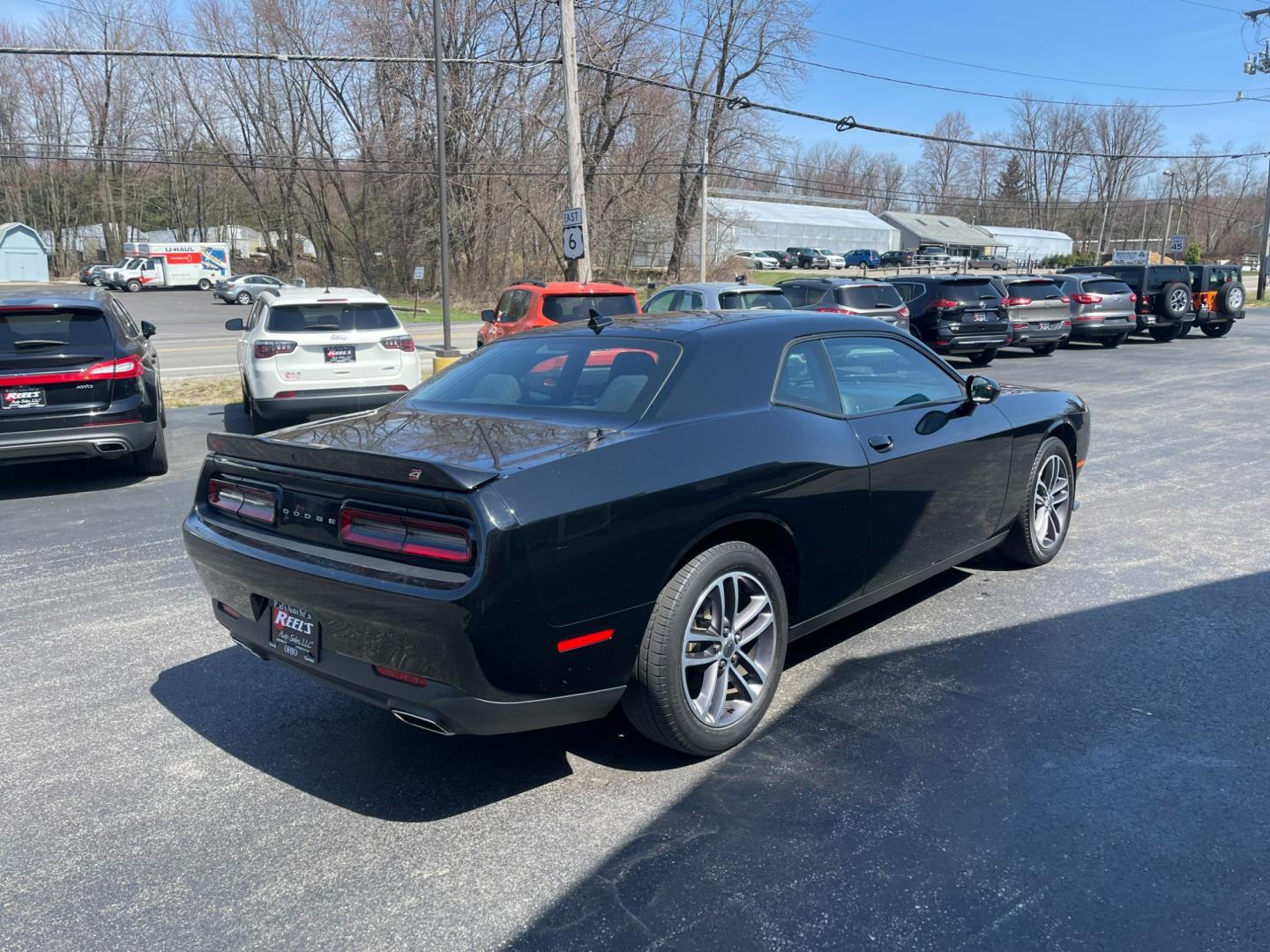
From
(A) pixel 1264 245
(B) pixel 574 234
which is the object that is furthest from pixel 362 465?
(A) pixel 1264 245

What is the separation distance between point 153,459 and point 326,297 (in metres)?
2.86

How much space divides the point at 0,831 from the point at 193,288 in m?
61.6

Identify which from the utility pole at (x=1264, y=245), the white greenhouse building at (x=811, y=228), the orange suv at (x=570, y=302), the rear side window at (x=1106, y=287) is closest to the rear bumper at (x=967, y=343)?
the rear side window at (x=1106, y=287)

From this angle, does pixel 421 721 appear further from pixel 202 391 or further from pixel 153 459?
pixel 202 391

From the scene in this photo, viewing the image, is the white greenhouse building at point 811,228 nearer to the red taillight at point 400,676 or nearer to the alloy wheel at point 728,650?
the alloy wheel at point 728,650

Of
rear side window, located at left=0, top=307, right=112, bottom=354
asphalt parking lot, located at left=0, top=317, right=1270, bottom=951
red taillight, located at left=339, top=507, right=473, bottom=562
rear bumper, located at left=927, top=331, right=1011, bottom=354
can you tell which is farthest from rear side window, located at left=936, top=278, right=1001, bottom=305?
red taillight, located at left=339, top=507, right=473, bottom=562

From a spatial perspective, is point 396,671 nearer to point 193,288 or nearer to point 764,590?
point 764,590

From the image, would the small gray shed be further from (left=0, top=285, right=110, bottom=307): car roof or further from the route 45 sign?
(left=0, top=285, right=110, bottom=307): car roof

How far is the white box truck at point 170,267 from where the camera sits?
180 feet

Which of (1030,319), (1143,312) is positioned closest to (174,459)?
(1030,319)

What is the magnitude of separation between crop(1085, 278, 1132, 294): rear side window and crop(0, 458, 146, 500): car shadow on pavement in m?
19.5

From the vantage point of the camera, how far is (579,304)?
13.3 m

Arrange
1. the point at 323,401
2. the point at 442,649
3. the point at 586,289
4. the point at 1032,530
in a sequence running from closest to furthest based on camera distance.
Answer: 1. the point at 442,649
2. the point at 1032,530
3. the point at 323,401
4. the point at 586,289

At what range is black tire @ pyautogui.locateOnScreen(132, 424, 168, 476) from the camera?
8.38 m
